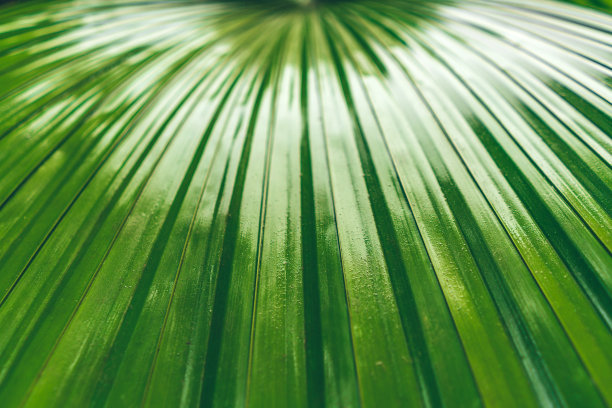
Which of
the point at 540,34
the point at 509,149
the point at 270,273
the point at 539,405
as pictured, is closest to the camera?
the point at 539,405

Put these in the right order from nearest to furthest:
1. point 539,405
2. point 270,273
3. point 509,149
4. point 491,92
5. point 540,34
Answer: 1. point 539,405
2. point 270,273
3. point 509,149
4. point 491,92
5. point 540,34

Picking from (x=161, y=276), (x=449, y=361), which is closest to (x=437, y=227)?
(x=449, y=361)

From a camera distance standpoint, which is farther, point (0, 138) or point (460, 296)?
point (0, 138)

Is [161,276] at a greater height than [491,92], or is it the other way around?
[491,92]

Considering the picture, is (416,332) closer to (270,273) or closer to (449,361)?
(449,361)

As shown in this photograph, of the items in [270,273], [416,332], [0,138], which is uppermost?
[0,138]

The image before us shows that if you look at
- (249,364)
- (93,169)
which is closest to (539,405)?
(249,364)

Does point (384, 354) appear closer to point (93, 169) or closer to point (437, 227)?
point (437, 227)
